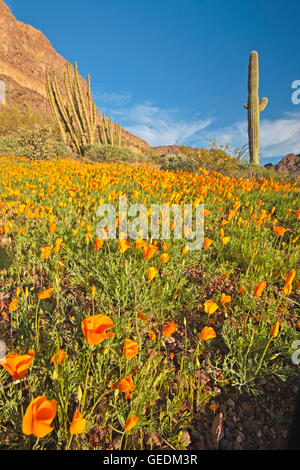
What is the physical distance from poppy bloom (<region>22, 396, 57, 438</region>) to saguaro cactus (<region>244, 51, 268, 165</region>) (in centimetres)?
1319

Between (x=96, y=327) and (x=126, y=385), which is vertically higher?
(x=96, y=327)

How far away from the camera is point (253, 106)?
11.5 m

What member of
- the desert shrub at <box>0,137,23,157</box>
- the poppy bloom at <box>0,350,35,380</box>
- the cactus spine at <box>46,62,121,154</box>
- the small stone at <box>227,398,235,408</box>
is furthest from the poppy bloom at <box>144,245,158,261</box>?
the cactus spine at <box>46,62,121,154</box>

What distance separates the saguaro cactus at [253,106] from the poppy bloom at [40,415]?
1319cm

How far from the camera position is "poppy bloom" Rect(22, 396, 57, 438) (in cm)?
67

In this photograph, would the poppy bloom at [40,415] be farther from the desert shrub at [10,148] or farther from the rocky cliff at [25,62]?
the rocky cliff at [25,62]

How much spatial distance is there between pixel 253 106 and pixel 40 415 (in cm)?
1444

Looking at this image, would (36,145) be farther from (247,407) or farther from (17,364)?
(247,407)

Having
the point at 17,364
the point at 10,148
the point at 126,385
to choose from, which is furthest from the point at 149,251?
the point at 10,148

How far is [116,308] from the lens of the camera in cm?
169

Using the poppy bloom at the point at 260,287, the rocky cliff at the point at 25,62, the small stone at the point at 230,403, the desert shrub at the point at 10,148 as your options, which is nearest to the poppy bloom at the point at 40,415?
the small stone at the point at 230,403
